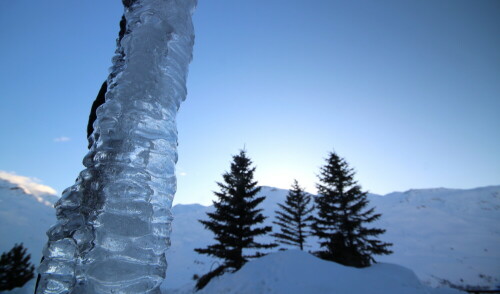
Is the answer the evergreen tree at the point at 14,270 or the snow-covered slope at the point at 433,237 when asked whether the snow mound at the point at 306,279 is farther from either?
the evergreen tree at the point at 14,270

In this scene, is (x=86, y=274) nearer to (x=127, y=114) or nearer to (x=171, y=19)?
(x=127, y=114)

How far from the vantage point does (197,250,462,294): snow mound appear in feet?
26.4

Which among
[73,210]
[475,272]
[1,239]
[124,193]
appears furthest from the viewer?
[1,239]

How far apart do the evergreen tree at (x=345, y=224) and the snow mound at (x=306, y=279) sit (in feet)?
11.5

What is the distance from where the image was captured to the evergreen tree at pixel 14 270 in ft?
57.7

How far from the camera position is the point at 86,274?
1.03m

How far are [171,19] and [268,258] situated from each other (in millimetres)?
10693

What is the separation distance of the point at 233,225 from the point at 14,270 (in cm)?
1906

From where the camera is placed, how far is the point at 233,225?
1376cm

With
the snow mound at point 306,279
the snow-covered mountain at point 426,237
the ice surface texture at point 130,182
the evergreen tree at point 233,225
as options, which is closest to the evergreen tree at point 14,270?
the snow-covered mountain at point 426,237

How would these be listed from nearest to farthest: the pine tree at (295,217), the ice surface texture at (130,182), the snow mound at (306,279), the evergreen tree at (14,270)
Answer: the ice surface texture at (130,182)
the snow mound at (306,279)
the evergreen tree at (14,270)
the pine tree at (295,217)

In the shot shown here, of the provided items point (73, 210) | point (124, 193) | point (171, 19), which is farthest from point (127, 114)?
point (171, 19)

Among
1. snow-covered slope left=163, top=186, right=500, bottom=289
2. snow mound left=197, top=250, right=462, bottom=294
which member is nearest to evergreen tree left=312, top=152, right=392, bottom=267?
snow mound left=197, top=250, right=462, bottom=294

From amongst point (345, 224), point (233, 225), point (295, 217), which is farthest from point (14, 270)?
point (345, 224)
